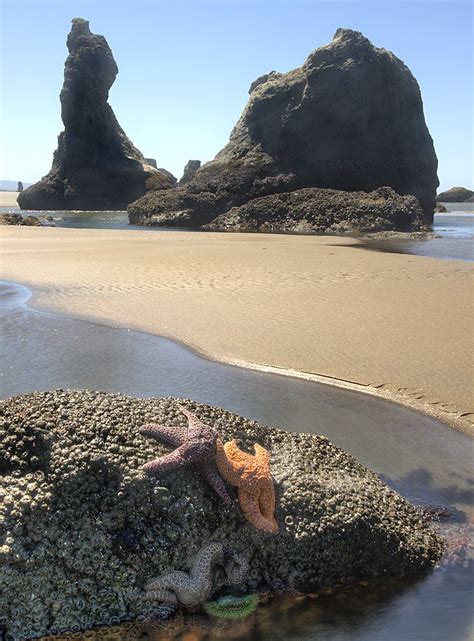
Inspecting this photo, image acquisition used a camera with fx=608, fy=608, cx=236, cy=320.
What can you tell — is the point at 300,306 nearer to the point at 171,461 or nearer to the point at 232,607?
the point at 171,461

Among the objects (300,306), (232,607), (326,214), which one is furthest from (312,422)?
(326,214)

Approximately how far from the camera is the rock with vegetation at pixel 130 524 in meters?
3.52

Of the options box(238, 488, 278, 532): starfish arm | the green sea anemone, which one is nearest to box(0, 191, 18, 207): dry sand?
box(238, 488, 278, 532): starfish arm

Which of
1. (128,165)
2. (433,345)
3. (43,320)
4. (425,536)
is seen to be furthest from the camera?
(128,165)

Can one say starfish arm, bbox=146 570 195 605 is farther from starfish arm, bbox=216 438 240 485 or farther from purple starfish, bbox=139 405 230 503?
starfish arm, bbox=216 438 240 485

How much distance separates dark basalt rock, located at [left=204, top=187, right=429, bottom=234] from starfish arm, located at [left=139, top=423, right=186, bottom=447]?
2754cm

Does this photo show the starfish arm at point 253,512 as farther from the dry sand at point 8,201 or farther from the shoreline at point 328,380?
the dry sand at point 8,201

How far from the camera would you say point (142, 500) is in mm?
3775

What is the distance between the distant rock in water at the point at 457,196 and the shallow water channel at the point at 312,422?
4101 inches

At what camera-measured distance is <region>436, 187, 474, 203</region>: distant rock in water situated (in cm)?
10462

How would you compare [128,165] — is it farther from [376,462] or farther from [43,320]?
[376,462]

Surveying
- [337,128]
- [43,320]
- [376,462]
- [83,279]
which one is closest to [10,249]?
[83,279]

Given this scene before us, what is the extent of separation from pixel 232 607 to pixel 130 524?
31.3 inches

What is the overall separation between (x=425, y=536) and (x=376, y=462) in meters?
1.23
